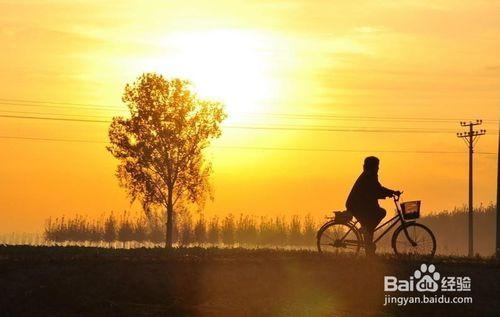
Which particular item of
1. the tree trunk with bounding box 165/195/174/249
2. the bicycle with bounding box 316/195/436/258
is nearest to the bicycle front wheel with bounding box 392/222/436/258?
the bicycle with bounding box 316/195/436/258

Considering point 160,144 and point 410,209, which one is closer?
point 410,209

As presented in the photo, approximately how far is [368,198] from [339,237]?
158 centimetres

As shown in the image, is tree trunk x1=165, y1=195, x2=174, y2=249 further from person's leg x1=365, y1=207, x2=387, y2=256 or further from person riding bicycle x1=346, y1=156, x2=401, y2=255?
person riding bicycle x1=346, y1=156, x2=401, y2=255

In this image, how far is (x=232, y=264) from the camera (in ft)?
77.5

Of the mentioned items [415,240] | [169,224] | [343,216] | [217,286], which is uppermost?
[169,224]

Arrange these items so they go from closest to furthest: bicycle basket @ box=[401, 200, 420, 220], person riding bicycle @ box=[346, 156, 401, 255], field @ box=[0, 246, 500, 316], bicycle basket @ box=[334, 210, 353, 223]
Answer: field @ box=[0, 246, 500, 316]
person riding bicycle @ box=[346, 156, 401, 255]
bicycle basket @ box=[334, 210, 353, 223]
bicycle basket @ box=[401, 200, 420, 220]

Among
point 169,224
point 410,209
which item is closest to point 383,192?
point 410,209

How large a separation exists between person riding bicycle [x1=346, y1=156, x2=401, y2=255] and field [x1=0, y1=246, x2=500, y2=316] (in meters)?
0.99

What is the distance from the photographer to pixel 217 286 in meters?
22.0

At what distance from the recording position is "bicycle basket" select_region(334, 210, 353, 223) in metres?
24.6

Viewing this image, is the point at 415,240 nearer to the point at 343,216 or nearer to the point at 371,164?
the point at 343,216

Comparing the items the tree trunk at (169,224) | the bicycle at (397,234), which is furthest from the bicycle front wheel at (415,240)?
the tree trunk at (169,224)

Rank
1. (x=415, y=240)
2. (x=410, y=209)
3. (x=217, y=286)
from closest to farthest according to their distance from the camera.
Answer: (x=217, y=286)
(x=410, y=209)
(x=415, y=240)

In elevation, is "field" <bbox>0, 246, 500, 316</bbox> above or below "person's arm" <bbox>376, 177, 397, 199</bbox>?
below
